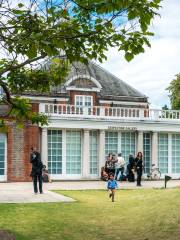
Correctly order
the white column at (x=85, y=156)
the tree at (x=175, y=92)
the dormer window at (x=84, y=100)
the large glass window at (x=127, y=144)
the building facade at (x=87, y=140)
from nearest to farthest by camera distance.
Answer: the building facade at (x=87, y=140)
the white column at (x=85, y=156)
the large glass window at (x=127, y=144)
the dormer window at (x=84, y=100)
the tree at (x=175, y=92)

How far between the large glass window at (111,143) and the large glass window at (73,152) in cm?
185

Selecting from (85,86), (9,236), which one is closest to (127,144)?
(85,86)

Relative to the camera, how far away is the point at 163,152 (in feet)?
119

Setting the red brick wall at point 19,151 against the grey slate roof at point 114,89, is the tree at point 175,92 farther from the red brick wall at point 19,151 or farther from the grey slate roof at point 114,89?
the red brick wall at point 19,151

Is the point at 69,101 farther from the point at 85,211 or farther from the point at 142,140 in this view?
the point at 85,211

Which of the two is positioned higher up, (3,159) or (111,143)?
(111,143)

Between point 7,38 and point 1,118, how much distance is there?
4201 mm

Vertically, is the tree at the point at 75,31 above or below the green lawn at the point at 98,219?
above

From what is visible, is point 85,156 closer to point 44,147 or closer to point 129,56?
point 44,147

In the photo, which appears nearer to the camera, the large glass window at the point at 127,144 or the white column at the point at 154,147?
the large glass window at the point at 127,144

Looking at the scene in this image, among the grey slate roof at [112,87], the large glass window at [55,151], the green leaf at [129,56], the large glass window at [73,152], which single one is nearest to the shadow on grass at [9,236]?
the green leaf at [129,56]

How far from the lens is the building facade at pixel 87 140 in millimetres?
31750

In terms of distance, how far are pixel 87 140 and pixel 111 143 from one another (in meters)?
1.82

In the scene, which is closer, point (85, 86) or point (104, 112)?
point (104, 112)
